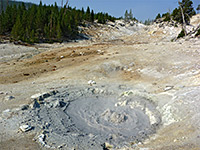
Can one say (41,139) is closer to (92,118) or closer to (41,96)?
(92,118)

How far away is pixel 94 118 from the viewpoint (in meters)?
7.36

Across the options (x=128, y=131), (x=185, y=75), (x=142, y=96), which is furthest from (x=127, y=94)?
(x=185, y=75)

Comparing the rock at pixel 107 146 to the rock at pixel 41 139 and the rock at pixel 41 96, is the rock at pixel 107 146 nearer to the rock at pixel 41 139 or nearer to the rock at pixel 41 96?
the rock at pixel 41 139

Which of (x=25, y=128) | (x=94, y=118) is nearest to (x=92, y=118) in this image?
(x=94, y=118)

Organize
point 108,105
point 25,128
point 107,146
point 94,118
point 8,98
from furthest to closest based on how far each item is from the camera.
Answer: point 108,105 → point 8,98 → point 94,118 → point 25,128 → point 107,146

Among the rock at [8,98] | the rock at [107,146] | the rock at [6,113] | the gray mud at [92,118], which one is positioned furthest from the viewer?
the rock at [8,98]

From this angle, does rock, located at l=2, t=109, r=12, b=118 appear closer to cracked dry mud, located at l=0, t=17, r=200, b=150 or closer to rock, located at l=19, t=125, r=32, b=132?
cracked dry mud, located at l=0, t=17, r=200, b=150

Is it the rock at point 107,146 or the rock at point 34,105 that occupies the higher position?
the rock at point 34,105

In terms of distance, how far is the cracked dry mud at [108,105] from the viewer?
556 centimetres

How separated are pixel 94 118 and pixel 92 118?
0.08 meters

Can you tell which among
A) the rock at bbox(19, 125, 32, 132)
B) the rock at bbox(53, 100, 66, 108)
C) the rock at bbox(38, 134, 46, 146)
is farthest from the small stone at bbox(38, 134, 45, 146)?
the rock at bbox(53, 100, 66, 108)

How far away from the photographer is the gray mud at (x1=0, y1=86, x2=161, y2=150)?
18.9ft

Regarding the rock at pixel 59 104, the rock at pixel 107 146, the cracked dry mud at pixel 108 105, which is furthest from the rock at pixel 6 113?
the rock at pixel 107 146

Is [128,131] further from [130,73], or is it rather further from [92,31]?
[92,31]
